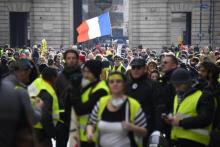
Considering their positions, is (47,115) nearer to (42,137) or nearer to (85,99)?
(42,137)

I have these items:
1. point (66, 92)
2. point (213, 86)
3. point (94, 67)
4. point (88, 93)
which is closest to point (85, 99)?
point (88, 93)

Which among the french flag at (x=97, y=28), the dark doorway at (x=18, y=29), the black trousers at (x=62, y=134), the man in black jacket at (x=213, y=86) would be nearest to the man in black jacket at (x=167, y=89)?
the man in black jacket at (x=213, y=86)

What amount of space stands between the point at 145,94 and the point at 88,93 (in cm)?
81

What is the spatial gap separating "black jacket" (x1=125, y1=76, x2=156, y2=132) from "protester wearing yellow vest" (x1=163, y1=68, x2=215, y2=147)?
0.40 meters

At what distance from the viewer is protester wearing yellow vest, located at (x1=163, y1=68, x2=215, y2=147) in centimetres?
950

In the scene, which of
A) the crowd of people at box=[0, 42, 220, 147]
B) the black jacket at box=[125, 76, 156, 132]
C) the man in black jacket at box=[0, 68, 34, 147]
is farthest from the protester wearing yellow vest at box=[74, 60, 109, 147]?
the man in black jacket at box=[0, 68, 34, 147]

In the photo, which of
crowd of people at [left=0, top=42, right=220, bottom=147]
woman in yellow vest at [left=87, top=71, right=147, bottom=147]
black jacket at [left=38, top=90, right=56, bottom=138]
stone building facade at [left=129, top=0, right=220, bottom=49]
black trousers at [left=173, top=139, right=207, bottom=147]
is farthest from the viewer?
stone building facade at [left=129, top=0, right=220, bottom=49]

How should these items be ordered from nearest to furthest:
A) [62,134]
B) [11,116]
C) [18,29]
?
[11,116], [62,134], [18,29]

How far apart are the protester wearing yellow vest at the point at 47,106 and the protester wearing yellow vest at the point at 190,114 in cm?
166

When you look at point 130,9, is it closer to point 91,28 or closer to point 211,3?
point 211,3

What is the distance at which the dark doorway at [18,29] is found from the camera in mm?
57719

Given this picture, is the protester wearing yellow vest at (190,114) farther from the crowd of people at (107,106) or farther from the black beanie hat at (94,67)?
the black beanie hat at (94,67)

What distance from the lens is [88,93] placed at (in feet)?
31.7

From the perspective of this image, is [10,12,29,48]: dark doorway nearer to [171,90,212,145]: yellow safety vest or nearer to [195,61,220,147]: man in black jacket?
[195,61,220,147]: man in black jacket
